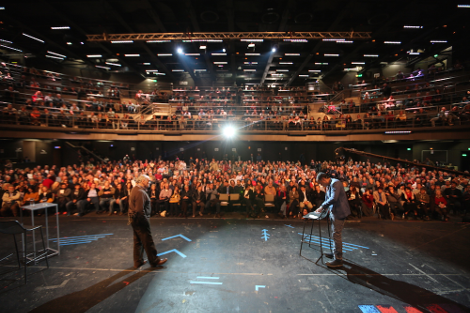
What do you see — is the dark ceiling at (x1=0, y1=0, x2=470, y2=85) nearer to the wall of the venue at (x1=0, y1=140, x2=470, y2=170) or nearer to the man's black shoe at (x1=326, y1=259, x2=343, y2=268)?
the wall of the venue at (x1=0, y1=140, x2=470, y2=170)

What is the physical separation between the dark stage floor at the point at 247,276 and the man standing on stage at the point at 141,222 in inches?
8.8

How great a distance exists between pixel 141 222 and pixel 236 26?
1748 centimetres

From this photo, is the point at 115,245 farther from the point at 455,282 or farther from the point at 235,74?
the point at 235,74

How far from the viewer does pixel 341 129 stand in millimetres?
13875

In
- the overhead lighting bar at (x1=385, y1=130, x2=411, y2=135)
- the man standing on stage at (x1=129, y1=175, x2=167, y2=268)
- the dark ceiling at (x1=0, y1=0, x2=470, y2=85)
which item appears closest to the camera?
the man standing on stage at (x1=129, y1=175, x2=167, y2=268)

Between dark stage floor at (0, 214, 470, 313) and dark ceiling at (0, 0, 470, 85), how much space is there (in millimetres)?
13983

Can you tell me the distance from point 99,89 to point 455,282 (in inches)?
1001

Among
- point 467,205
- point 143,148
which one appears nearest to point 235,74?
point 143,148

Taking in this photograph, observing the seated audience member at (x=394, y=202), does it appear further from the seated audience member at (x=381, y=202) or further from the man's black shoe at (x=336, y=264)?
the man's black shoe at (x=336, y=264)

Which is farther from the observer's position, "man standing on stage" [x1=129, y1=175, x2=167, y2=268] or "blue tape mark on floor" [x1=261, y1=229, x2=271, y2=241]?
"blue tape mark on floor" [x1=261, y1=229, x2=271, y2=241]

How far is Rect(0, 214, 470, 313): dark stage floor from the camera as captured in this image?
2859 mm

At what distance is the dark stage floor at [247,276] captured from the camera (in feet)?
9.38

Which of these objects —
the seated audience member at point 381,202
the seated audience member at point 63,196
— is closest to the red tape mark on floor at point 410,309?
the seated audience member at point 381,202

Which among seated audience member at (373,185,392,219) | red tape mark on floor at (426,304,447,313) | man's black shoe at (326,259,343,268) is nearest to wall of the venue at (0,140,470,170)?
seated audience member at (373,185,392,219)
